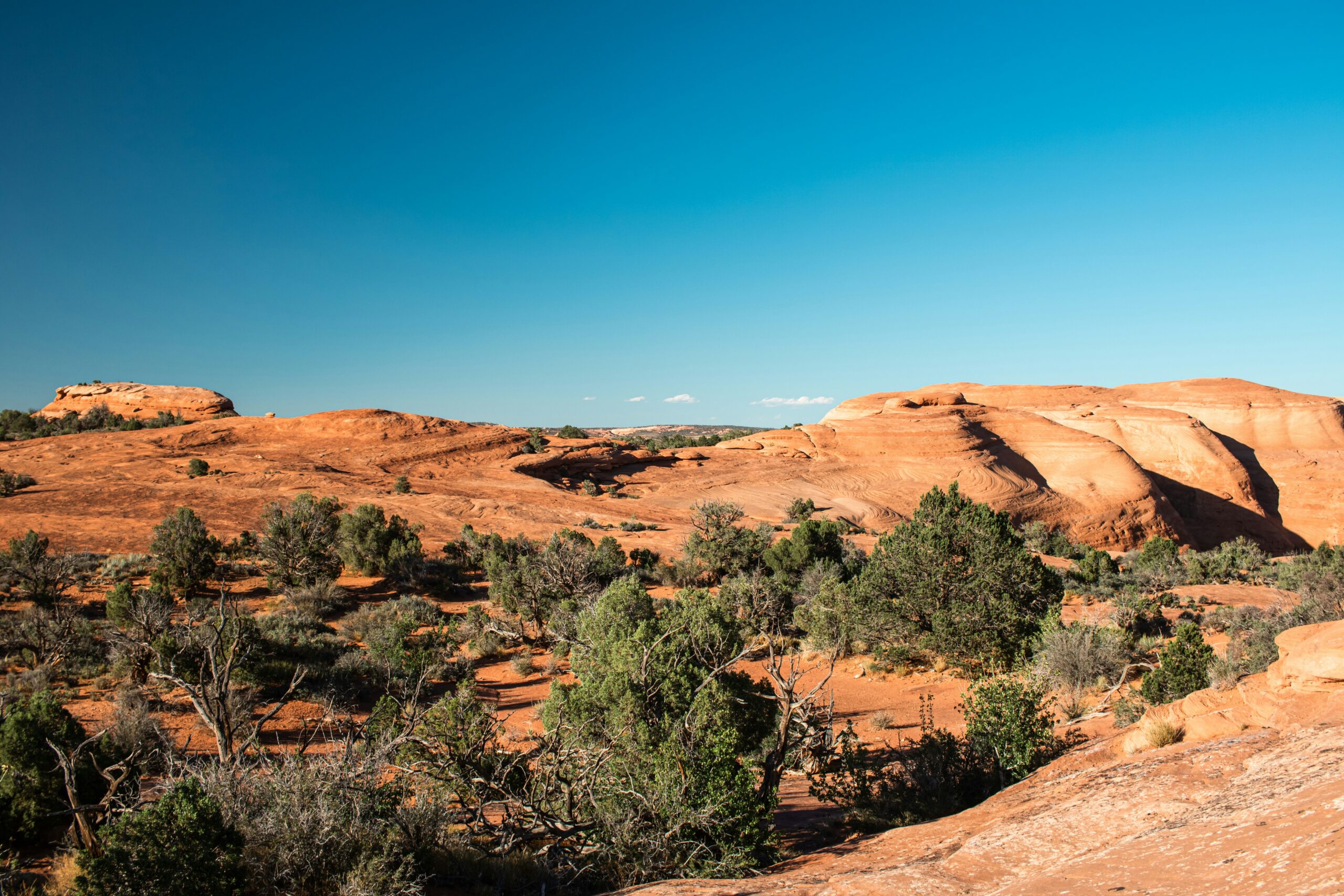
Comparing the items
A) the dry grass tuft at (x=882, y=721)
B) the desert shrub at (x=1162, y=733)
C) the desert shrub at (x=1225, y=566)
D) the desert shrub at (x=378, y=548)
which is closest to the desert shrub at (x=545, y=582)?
the desert shrub at (x=378, y=548)

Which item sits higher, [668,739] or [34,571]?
[34,571]

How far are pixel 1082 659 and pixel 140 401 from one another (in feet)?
218

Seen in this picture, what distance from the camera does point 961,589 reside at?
1448 centimetres

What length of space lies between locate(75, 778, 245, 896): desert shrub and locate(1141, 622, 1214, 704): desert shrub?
11769mm

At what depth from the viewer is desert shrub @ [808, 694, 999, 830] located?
7594 millimetres

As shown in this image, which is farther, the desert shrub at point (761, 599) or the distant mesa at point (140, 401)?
the distant mesa at point (140, 401)

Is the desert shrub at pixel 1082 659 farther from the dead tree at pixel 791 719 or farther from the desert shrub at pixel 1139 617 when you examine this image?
the dead tree at pixel 791 719

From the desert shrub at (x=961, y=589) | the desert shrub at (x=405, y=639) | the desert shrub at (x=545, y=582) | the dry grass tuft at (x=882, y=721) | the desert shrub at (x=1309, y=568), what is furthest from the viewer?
the desert shrub at (x=1309, y=568)

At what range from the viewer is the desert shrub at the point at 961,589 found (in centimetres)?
1389

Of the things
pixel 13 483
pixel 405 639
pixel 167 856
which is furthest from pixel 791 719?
pixel 13 483

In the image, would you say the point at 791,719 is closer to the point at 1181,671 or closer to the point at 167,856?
the point at 167,856

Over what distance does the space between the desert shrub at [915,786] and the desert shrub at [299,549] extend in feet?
58.1

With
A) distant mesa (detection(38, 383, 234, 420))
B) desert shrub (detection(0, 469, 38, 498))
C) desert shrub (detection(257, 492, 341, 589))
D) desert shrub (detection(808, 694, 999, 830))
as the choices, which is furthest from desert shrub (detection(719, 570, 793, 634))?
distant mesa (detection(38, 383, 234, 420))

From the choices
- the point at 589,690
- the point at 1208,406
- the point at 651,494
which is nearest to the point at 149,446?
the point at 651,494
